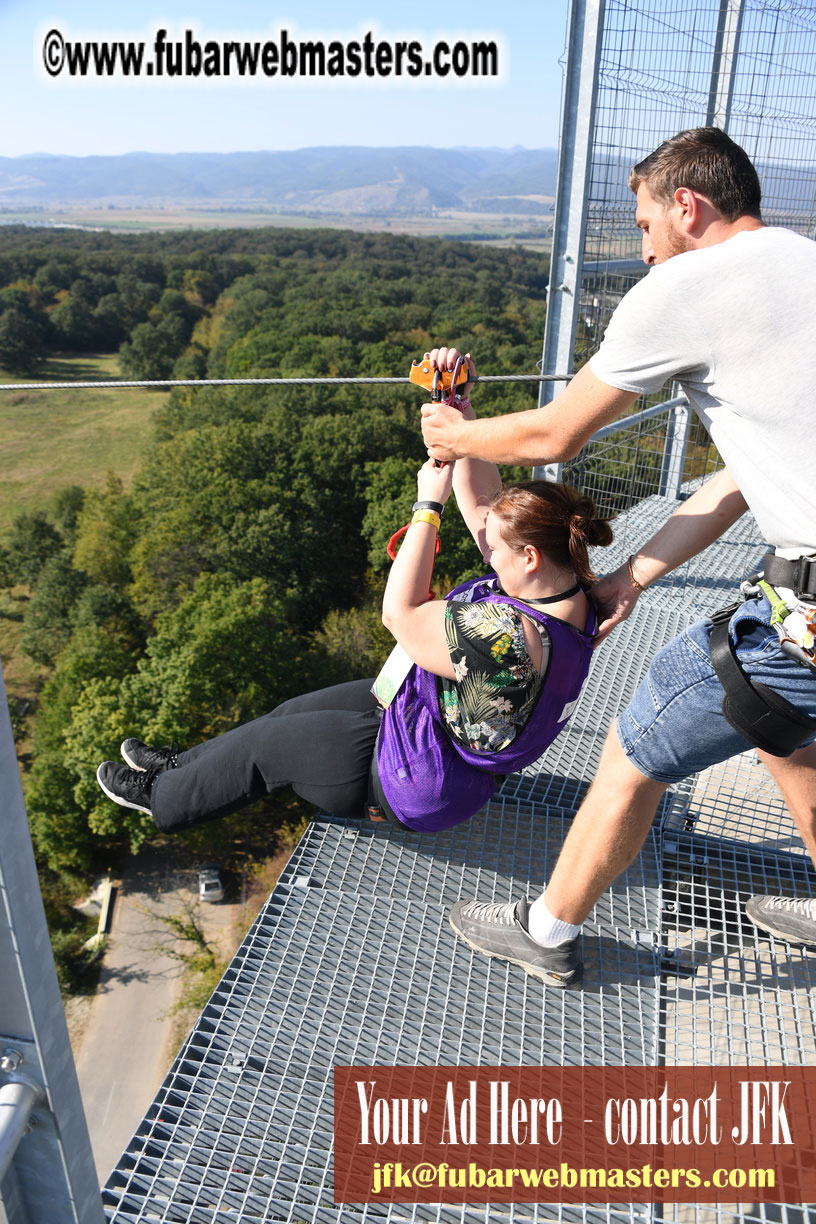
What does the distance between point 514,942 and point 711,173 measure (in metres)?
2.16

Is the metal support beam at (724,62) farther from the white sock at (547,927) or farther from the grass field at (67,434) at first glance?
the grass field at (67,434)

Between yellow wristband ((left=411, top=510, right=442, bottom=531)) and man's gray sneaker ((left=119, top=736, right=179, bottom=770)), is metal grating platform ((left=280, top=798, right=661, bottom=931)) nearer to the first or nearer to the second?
man's gray sneaker ((left=119, top=736, right=179, bottom=770))

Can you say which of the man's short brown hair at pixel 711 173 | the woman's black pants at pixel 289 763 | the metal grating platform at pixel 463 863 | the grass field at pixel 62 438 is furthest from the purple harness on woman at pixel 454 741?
the grass field at pixel 62 438

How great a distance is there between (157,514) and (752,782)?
28639 millimetres

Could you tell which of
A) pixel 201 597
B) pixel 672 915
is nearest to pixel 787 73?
pixel 672 915

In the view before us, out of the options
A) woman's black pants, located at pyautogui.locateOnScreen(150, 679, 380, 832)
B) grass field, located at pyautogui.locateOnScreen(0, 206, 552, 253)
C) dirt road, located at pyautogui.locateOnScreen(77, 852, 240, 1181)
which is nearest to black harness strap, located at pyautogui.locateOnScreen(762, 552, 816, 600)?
woman's black pants, located at pyautogui.locateOnScreen(150, 679, 380, 832)

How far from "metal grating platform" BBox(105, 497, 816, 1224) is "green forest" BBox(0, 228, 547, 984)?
54.8 feet

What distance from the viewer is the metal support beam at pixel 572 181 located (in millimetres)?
4172

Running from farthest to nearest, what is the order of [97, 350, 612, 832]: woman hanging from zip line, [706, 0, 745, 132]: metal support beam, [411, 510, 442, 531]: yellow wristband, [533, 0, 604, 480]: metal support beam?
[706, 0, 745, 132]: metal support beam
[533, 0, 604, 480]: metal support beam
[411, 510, 442, 531]: yellow wristband
[97, 350, 612, 832]: woman hanging from zip line

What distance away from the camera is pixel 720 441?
83.5 inches

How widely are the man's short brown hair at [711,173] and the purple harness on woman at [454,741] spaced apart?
3.51ft

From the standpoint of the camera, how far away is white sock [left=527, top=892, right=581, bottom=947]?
2.60 metres

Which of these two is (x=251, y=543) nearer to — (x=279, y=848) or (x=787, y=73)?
(x=279, y=848)

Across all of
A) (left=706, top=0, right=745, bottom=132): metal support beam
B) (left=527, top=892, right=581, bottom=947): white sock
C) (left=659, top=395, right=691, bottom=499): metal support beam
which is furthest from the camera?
(left=659, top=395, right=691, bottom=499): metal support beam
